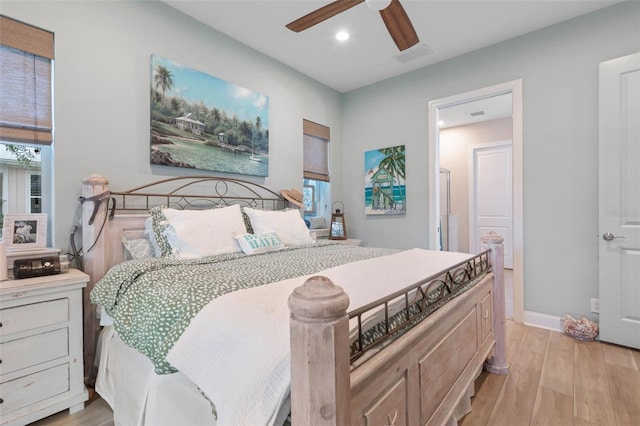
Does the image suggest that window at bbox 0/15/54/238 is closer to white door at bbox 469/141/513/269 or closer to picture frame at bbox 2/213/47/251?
picture frame at bbox 2/213/47/251

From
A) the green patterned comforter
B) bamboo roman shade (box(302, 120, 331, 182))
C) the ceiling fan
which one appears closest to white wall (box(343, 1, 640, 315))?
the ceiling fan

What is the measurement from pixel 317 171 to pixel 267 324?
325cm

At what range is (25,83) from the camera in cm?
186

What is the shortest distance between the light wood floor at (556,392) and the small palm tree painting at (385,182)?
1.95 m

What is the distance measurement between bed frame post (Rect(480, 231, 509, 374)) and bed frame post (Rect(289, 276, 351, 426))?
1.78 meters

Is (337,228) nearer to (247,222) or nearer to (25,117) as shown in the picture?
(247,222)

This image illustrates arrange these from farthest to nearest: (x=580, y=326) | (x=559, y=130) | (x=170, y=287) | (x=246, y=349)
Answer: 1. (x=559, y=130)
2. (x=580, y=326)
3. (x=170, y=287)
4. (x=246, y=349)

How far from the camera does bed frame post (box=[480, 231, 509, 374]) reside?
2.01 metres

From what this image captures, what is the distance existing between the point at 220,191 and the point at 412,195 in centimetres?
223

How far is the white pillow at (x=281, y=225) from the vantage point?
2534 millimetres

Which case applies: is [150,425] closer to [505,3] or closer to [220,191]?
[220,191]

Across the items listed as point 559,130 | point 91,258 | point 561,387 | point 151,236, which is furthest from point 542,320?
point 91,258

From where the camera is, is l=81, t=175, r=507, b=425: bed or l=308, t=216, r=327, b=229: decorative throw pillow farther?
l=308, t=216, r=327, b=229: decorative throw pillow

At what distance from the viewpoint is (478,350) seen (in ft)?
5.64
